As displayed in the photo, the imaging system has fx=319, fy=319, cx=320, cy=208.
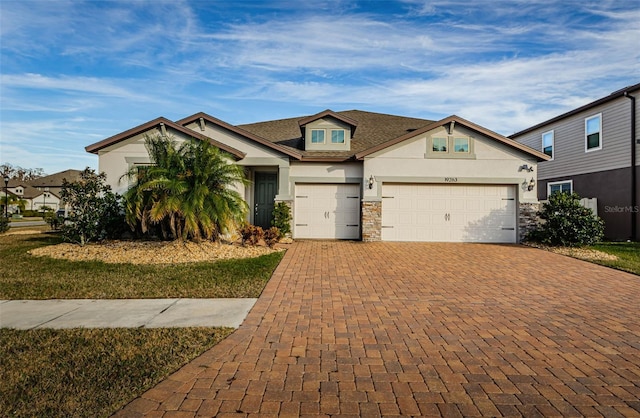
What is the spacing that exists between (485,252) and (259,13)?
1015 cm

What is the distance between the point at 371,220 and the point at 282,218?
3.47m

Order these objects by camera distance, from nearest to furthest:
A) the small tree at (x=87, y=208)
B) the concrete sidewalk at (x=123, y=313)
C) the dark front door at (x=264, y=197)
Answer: the concrete sidewalk at (x=123, y=313) < the small tree at (x=87, y=208) < the dark front door at (x=264, y=197)

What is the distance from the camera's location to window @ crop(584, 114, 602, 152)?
1423 cm

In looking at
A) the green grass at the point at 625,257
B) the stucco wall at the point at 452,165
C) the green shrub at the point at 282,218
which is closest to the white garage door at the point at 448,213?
the stucco wall at the point at 452,165

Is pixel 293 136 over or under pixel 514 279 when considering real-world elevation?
over

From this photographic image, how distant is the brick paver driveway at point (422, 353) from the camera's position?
2523mm

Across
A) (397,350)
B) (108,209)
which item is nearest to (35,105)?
(108,209)

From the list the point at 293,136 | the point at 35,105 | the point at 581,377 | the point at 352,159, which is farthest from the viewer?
the point at 293,136

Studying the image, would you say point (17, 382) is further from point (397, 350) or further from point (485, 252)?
point (485, 252)

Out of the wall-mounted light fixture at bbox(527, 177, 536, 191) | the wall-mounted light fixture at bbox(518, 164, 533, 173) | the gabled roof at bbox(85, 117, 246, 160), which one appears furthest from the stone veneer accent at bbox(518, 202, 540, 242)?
the gabled roof at bbox(85, 117, 246, 160)

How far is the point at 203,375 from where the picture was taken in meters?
2.92

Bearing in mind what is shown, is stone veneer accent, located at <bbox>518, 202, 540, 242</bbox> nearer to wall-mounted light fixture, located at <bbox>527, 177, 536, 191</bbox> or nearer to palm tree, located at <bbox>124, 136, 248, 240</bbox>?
wall-mounted light fixture, located at <bbox>527, 177, 536, 191</bbox>

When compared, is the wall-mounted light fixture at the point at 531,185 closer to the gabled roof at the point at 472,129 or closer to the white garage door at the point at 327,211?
the gabled roof at the point at 472,129

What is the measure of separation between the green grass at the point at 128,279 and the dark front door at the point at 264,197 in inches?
207
